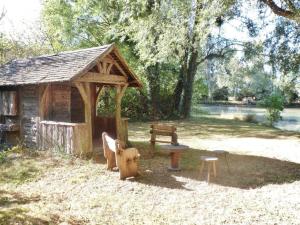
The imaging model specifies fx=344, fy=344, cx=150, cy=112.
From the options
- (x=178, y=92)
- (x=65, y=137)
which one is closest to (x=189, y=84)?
(x=178, y=92)

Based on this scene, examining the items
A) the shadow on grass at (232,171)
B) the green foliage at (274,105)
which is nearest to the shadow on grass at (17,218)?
the shadow on grass at (232,171)

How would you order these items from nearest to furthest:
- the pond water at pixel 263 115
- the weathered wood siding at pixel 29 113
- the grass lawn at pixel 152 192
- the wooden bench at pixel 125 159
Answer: the grass lawn at pixel 152 192 < the wooden bench at pixel 125 159 < the weathered wood siding at pixel 29 113 < the pond water at pixel 263 115

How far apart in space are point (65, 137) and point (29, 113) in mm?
2567

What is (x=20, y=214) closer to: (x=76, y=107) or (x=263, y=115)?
(x=76, y=107)

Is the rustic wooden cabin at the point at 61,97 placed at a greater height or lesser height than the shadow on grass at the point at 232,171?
greater

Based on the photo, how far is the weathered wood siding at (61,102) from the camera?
14594mm

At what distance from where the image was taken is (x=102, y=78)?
499 inches

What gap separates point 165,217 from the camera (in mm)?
6812

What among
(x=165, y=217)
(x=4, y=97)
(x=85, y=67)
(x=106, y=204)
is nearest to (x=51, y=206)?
(x=106, y=204)

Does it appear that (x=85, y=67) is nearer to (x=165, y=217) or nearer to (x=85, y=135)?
(x=85, y=135)

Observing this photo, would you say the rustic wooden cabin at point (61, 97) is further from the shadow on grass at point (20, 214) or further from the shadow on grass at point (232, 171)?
the shadow on grass at point (20, 214)

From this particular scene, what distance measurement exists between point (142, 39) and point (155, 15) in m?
3.11

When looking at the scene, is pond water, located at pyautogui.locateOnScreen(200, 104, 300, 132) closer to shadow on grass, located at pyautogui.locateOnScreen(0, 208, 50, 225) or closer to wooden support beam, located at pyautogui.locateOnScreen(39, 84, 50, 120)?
wooden support beam, located at pyautogui.locateOnScreen(39, 84, 50, 120)

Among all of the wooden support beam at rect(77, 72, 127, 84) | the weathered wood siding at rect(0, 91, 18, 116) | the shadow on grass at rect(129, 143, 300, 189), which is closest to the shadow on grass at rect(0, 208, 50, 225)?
the shadow on grass at rect(129, 143, 300, 189)
